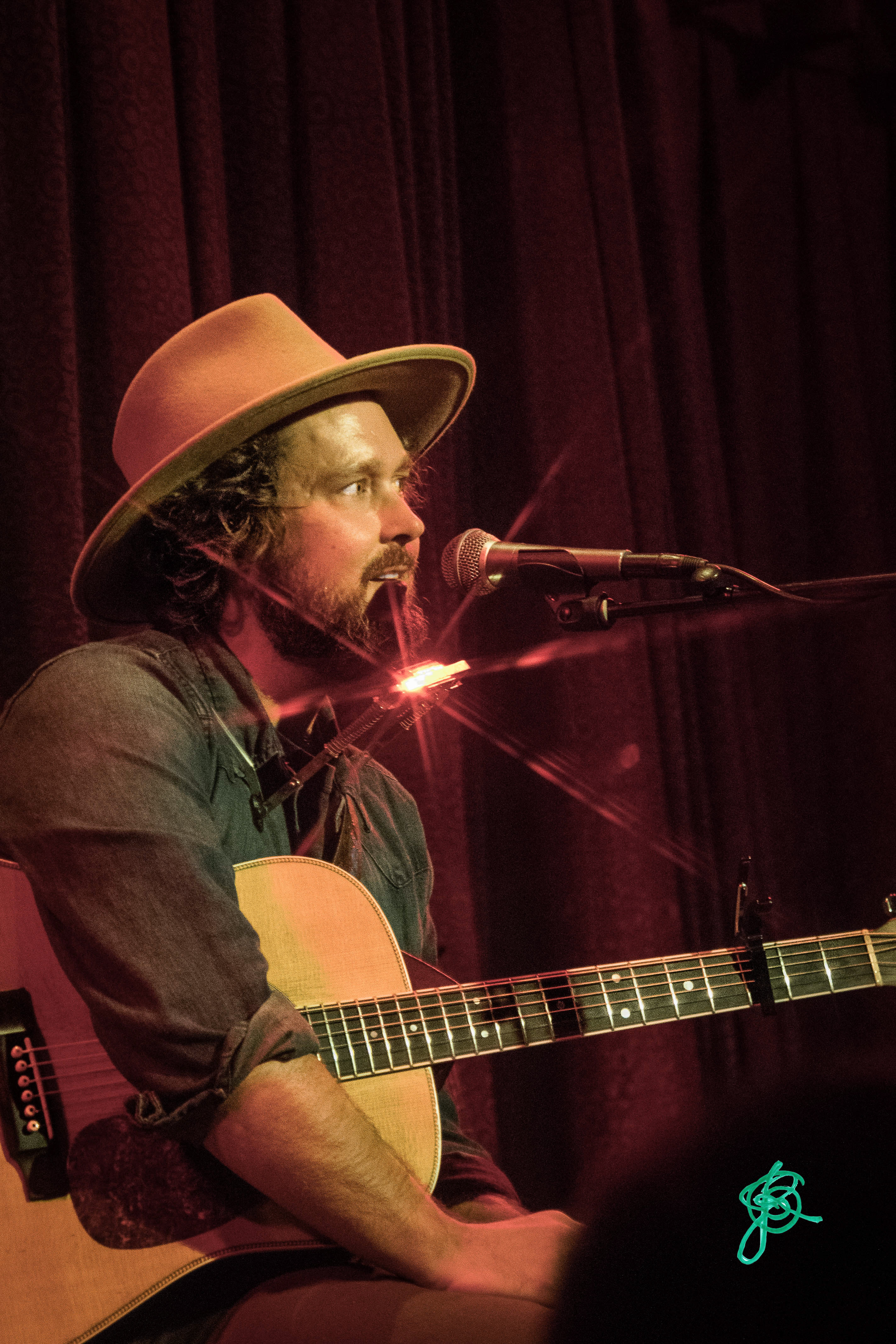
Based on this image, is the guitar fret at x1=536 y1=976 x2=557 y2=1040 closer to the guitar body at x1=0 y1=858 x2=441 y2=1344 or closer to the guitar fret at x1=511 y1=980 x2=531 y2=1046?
the guitar fret at x1=511 y1=980 x2=531 y2=1046

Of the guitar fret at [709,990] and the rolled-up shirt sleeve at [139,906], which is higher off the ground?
the rolled-up shirt sleeve at [139,906]

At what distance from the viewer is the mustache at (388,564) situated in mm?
1673

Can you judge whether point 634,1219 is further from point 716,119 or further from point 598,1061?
point 716,119

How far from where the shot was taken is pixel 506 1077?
237 cm

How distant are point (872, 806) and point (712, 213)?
5.66 feet

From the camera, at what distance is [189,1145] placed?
1295 mm

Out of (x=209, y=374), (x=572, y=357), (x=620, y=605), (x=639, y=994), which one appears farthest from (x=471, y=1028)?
(x=572, y=357)

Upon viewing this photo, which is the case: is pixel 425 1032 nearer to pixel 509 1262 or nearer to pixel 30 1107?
pixel 509 1262

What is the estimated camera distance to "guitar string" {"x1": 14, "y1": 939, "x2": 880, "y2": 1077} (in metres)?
1.46

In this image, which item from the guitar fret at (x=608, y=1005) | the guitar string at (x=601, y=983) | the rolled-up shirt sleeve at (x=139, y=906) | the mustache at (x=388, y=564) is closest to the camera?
the rolled-up shirt sleeve at (x=139, y=906)

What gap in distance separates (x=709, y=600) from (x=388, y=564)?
0.54 m

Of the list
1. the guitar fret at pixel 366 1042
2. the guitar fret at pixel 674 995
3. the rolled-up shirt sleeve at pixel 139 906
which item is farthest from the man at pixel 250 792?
the guitar fret at pixel 674 995

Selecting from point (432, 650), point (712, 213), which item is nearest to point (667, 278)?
point (712, 213)

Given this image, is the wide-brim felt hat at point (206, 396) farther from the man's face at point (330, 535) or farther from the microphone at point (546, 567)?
the microphone at point (546, 567)
